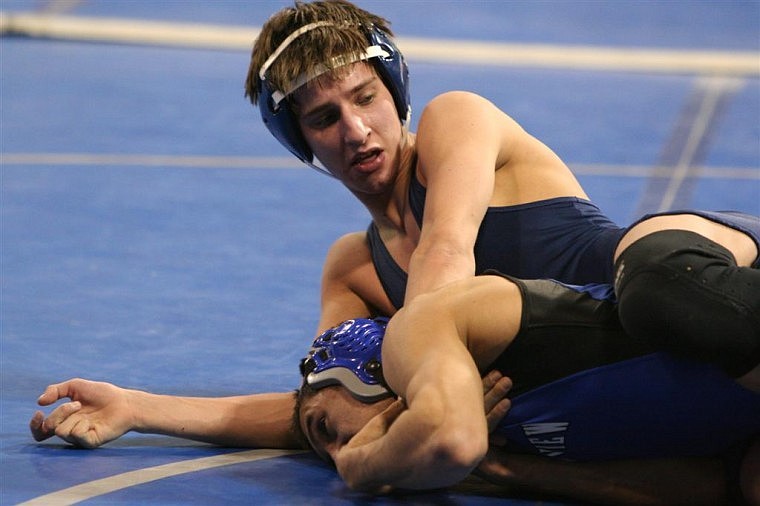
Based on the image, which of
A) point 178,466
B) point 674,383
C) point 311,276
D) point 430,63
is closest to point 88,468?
point 178,466

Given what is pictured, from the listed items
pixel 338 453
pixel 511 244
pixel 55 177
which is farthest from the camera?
pixel 55 177

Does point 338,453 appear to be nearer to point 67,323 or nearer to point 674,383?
point 674,383

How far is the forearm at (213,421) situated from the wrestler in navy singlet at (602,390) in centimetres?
81

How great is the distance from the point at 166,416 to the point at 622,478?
127 cm

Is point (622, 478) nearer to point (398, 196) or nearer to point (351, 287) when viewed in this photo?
point (398, 196)

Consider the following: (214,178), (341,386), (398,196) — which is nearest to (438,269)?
(341,386)

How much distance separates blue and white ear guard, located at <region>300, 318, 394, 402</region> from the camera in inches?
136

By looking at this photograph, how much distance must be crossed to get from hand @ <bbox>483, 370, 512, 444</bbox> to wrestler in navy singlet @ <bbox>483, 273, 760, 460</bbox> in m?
0.02

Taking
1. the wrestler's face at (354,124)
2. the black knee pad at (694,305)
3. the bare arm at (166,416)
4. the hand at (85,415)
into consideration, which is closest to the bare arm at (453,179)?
the wrestler's face at (354,124)

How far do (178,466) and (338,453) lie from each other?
19.9 inches

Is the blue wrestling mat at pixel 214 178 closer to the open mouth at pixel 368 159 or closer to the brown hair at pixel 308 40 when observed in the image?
the open mouth at pixel 368 159

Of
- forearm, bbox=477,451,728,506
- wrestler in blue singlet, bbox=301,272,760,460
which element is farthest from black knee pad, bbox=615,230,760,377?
forearm, bbox=477,451,728,506

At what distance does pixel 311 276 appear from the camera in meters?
5.57

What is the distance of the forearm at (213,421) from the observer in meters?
3.90
